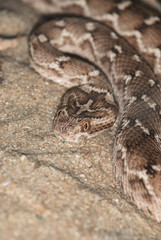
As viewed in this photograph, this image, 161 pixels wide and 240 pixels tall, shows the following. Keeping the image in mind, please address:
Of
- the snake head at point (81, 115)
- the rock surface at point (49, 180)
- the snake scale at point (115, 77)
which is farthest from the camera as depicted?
the snake head at point (81, 115)

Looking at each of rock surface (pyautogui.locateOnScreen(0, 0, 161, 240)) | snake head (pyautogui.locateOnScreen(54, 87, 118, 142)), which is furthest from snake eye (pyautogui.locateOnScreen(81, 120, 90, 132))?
rock surface (pyautogui.locateOnScreen(0, 0, 161, 240))

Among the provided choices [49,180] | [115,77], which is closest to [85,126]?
[49,180]

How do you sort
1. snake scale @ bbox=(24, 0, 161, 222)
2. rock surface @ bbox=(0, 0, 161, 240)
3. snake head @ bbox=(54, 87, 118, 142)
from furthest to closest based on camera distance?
snake head @ bbox=(54, 87, 118, 142) → snake scale @ bbox=(24, 0, 161, 222) → rock surface @ bbox=(0, 0, 161, 240)

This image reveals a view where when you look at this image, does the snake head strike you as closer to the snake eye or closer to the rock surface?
the snake eye

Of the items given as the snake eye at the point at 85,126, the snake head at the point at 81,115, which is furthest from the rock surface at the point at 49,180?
the snake eye at the point at 85,126

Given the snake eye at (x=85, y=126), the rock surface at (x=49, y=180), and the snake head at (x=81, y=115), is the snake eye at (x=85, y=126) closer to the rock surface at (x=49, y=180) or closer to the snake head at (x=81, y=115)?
the snake head at (x=81, y=115)

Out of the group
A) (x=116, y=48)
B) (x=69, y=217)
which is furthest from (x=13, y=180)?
(x=116, y=48)
